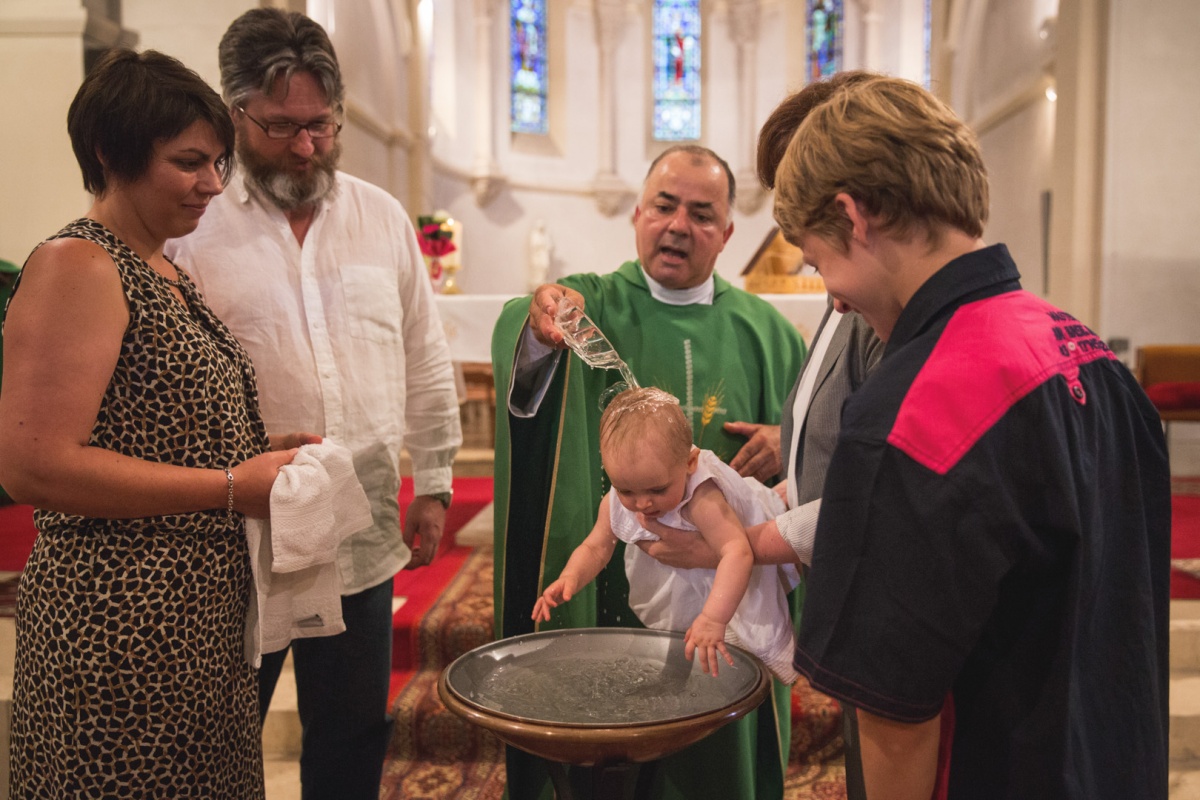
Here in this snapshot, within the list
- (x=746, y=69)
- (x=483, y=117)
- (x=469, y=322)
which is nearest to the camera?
(x=469, y=322)

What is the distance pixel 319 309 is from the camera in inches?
84.3

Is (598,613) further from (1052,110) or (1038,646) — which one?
(1052,110)

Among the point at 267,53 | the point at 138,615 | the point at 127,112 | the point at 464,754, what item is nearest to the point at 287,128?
the point at 267,53

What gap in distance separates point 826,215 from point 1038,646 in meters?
0.56

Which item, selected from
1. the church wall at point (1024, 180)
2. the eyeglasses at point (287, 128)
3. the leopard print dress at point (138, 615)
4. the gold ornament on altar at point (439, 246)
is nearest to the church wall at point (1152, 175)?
the church wall at point (1024, 180)

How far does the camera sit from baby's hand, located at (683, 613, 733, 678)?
1.50 metres

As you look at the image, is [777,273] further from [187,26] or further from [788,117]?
[788,117]

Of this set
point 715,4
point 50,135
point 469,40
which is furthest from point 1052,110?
point 50,135

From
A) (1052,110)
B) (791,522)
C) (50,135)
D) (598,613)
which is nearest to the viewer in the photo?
(791,522)

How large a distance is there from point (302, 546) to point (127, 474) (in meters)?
0.32

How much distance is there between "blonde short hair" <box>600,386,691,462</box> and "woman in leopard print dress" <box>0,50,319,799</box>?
0.61 m

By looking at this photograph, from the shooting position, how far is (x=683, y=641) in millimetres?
1638

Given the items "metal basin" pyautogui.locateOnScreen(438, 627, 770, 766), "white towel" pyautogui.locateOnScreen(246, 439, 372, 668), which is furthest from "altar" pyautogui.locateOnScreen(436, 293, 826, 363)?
"metal basin" pyautogui.locateOnScreen(438, 627, 770, 766)

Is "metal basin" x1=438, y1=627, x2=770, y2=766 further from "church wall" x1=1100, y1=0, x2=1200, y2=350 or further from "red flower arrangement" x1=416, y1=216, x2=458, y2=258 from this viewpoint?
"church wall" x1=1100, y1=0, x2=1200, y2=350
